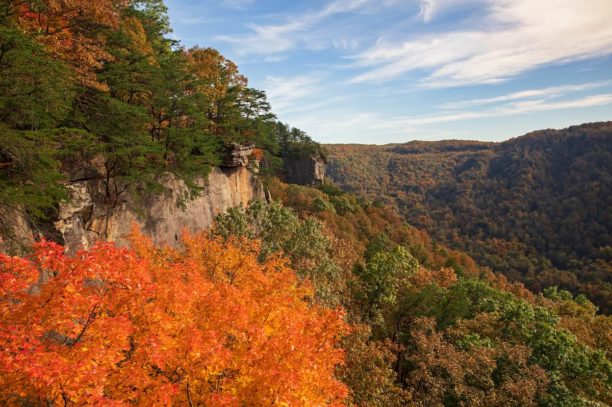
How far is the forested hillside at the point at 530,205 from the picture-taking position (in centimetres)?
10331

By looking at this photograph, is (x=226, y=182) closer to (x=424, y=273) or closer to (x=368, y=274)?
(x=368, y=274)

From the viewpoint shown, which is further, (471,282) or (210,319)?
(471,282)

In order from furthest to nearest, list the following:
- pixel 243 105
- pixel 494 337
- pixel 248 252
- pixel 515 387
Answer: pixel 243 105 → pixel 248 252 → pixel 494 337 → pixel 515 387

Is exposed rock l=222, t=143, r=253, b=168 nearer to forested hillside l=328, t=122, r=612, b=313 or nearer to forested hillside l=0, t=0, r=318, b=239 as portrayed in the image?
forested hillside l=0, t=0, r=318, b=239

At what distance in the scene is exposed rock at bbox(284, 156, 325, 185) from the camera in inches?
3467

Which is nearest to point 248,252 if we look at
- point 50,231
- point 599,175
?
point 50,231

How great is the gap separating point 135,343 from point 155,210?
1891cm

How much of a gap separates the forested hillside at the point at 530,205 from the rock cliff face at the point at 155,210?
7443 cm

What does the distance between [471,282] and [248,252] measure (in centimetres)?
2207

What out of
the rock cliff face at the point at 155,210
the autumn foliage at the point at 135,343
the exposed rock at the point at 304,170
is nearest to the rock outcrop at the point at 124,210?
the rock cliff face at the point at 155,210

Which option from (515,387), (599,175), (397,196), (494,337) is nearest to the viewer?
(515,387)

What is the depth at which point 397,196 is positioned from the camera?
6855 inches

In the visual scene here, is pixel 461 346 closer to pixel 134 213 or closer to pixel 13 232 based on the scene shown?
pixel 134 213

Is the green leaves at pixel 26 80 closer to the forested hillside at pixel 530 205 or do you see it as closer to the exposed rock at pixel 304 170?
the exposed rock at pixel 304 170
